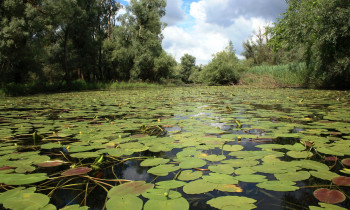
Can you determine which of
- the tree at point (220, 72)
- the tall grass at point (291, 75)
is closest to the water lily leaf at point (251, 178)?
the tall grass at point (291, 75)

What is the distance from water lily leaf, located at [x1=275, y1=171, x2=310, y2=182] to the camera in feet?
3.33

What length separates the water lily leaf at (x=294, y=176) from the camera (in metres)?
1.01

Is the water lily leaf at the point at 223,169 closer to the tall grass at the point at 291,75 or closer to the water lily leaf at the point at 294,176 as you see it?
the water lily leaf at the point at 294,176

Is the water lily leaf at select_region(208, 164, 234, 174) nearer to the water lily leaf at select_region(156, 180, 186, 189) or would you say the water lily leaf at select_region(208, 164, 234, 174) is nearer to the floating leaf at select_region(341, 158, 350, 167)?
the water lily leaf at select_region(156, 180, 186, 189)

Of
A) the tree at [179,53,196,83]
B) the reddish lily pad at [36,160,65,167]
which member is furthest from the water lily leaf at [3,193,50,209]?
the tree at [179,53,196,83]

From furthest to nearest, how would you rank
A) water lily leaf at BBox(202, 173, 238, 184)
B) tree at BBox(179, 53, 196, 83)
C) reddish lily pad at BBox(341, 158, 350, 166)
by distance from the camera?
tree at BBox(179, 53, 196, 83) → reddish lily pad at BBox(341, 158, 350, 166) → water lily leaf at BBox(202, 173, 238, 184)

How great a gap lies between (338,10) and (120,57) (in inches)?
672

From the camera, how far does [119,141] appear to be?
5.91ft

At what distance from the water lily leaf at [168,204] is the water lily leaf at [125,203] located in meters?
0.04

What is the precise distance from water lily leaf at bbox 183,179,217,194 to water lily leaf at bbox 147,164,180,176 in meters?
0.20

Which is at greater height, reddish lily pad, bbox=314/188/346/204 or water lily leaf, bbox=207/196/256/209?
reddish lily pad, bbox=314/188/346/204

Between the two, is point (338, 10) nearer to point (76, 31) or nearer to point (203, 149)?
point (203, 149)

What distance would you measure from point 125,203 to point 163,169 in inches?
15.2

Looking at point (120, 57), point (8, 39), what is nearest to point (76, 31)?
point (120, 57)
